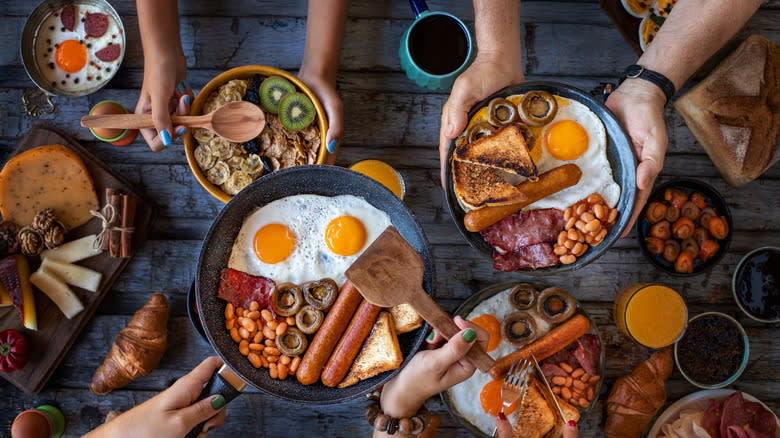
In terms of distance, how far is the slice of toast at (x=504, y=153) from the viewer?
1990 mm

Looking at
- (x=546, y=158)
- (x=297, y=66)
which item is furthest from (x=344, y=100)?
(x=546, y=158)

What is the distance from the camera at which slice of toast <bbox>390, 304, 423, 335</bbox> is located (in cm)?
199

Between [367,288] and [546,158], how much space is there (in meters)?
1.02

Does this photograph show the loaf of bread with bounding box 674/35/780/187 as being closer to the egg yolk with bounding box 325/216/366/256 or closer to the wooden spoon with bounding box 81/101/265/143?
the egg yolk with bounding box 325/216/366/256

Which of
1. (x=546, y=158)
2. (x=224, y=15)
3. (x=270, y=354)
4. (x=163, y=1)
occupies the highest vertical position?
(x=163, y=1)

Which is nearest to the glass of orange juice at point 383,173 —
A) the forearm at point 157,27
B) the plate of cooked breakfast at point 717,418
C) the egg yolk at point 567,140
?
the egg yolk at point 567,140

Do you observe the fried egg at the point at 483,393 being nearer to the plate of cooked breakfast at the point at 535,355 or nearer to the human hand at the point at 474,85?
the plate of cooked breakfast at the point at 535,355

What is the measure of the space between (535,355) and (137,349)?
1955 millimetres

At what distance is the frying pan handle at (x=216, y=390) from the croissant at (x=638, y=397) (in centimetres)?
190

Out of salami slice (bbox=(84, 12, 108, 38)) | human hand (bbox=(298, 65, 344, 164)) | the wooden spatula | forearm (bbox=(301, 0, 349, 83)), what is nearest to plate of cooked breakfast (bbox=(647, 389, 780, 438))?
the wooden spatula

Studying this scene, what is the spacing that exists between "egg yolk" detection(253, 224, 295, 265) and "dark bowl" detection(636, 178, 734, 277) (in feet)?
5.95

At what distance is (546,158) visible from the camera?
216 centimetres

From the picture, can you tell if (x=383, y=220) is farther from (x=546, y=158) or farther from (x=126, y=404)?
(x=126, y=404)

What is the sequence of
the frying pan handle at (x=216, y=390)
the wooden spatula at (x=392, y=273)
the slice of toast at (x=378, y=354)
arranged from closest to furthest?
1. the wooden spatula at (x=392, y=273)
2. the slice of toast at (x=378, y=354)
3. the frying pan handle at (x=216, y=390)
